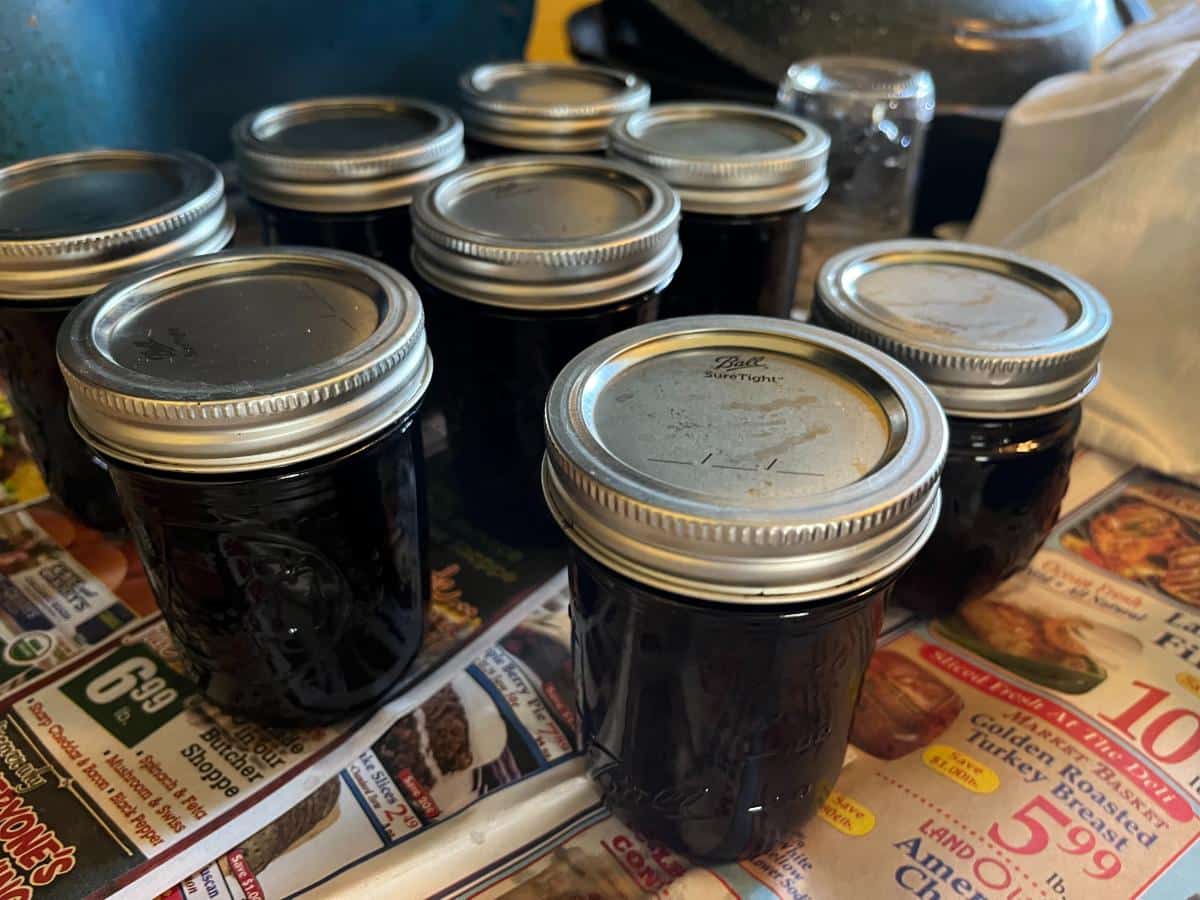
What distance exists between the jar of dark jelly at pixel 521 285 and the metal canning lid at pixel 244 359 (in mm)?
58

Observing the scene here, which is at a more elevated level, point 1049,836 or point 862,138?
point 862,138

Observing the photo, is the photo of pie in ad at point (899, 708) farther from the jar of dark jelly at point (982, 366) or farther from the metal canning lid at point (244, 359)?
the metal canning lid at point (244, 359)

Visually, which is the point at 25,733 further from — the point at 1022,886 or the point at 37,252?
the point at 1022,886

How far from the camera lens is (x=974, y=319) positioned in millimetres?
521

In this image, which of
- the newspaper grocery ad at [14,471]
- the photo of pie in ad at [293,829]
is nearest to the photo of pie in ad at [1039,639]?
the photo of pie in ad at [293,829]

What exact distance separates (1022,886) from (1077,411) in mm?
244

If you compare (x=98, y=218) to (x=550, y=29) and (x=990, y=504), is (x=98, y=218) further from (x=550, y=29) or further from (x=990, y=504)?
(x=550, y=29)

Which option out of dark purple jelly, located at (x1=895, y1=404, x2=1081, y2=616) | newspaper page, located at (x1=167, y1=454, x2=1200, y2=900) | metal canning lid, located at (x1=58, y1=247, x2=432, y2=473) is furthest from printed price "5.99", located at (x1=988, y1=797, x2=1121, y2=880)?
metal canning lid, located at (x1=58, y1=247, x2=432, y2=473)

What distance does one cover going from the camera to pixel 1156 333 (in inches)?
27.7

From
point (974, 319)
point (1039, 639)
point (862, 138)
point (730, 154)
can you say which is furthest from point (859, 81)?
point (1039, 639)

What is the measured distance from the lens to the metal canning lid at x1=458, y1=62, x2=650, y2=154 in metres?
0.72

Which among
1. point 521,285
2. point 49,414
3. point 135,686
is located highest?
point 521,285

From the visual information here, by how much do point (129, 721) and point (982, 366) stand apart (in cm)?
48

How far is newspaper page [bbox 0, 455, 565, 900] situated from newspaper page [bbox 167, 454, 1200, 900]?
18 mm
